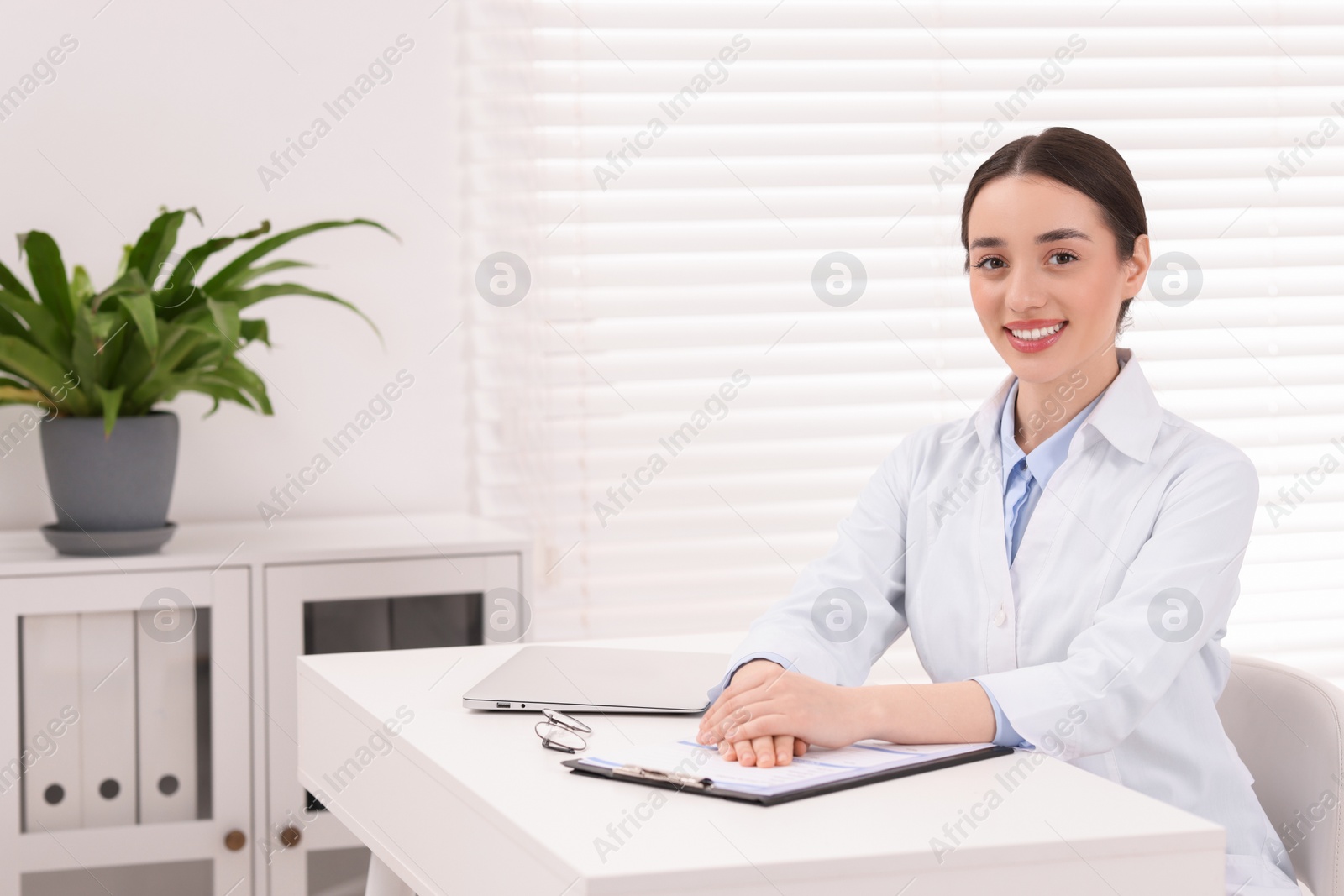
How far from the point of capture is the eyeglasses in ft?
3.72

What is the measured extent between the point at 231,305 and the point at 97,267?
23.4 inches

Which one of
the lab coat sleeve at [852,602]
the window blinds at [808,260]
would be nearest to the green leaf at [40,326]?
the window blinds at [808,260]

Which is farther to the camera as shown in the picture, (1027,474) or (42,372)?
(42,372)

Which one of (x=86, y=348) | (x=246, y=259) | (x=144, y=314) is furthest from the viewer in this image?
(x=246, y=259)

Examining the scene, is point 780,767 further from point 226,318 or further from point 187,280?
point 187,280

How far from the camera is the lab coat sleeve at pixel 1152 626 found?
3.83ft

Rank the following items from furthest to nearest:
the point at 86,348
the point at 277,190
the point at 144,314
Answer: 1. the point at 277,190
2. the point at 86,348
3. the point at 144,314

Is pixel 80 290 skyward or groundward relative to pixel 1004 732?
skyward

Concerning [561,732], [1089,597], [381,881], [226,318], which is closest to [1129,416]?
[1089,597]

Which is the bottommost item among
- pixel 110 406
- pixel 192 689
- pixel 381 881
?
pixel 381 881

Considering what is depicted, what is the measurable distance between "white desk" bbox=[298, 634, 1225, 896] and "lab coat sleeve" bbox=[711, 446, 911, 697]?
0.64ft

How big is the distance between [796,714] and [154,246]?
4.52 ft

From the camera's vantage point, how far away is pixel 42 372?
1.92 meters

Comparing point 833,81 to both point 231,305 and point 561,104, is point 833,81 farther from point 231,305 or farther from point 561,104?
point 231,305
